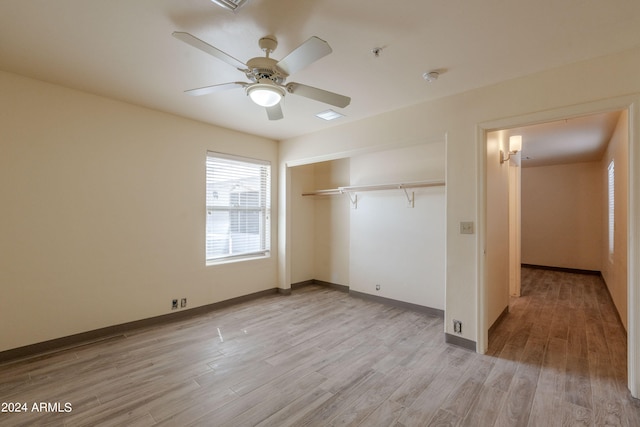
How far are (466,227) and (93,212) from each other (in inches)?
157

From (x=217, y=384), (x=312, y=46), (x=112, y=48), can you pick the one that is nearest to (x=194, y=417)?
(x=217, y=384)

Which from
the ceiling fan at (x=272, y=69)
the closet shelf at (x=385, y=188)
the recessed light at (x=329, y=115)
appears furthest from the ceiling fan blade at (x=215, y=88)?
the closet shelf at (x=385, y=188)

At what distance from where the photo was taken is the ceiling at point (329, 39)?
1.78 metres

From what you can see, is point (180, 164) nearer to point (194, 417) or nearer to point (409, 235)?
point (194, 417)

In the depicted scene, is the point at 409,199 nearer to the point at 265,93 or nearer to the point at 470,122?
the point at 470,122

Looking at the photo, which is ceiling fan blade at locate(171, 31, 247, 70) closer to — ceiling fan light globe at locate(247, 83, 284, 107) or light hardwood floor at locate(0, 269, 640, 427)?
ceiling fan light globe at locate(247, 83, 284, 107)

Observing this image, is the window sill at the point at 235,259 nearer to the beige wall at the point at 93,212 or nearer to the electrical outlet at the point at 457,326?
the beige wall at the point at 93,212

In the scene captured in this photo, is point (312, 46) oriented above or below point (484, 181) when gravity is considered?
above

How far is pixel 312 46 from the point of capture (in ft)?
5.50

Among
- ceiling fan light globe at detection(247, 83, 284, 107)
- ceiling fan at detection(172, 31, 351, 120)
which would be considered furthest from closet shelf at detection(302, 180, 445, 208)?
ceiling fan light globe at detection(247, 83, 284, 107)

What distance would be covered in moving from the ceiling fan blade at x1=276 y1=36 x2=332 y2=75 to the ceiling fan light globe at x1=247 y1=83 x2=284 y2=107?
0.53ft

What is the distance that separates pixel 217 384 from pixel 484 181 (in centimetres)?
308

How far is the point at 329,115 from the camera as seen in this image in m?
3.68

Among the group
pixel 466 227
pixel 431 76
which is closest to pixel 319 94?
pixel 431 76
